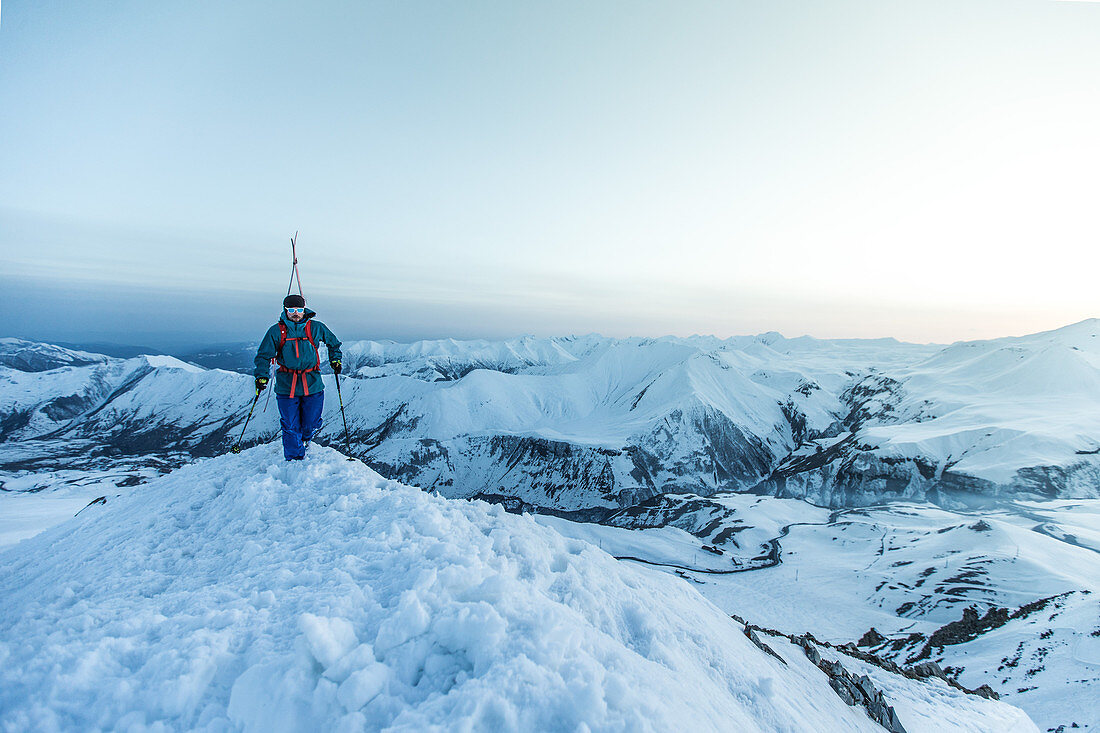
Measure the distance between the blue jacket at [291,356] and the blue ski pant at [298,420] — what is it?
0.23 metres

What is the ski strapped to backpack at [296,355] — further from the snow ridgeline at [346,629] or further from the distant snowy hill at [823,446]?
the distant snowy hill at [823,446]

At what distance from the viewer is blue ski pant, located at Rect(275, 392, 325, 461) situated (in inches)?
353

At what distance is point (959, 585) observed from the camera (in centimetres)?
4578

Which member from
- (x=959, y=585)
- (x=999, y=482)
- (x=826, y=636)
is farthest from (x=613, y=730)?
(x=999, y=482)

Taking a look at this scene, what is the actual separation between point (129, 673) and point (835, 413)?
742 feet

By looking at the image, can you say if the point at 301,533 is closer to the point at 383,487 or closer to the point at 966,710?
the point at 383,487

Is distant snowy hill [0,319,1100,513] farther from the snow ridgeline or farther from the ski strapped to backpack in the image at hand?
the ski strapped to backpack

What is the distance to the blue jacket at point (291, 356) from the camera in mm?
8930

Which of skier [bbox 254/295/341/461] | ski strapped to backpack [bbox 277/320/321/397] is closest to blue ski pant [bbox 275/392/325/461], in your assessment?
skier [bbox 254/295/341/461]

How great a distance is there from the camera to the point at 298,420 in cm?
933

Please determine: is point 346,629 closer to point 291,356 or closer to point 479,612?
point 479,612

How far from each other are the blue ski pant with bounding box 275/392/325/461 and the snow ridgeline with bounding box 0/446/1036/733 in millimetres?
856

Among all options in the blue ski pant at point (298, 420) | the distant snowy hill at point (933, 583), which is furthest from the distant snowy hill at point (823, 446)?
the blue ski pant at point (298, 420)

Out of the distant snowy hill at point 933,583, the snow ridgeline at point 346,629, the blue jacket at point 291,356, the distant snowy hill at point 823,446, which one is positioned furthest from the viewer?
the distant snowy hill at point 823,446
